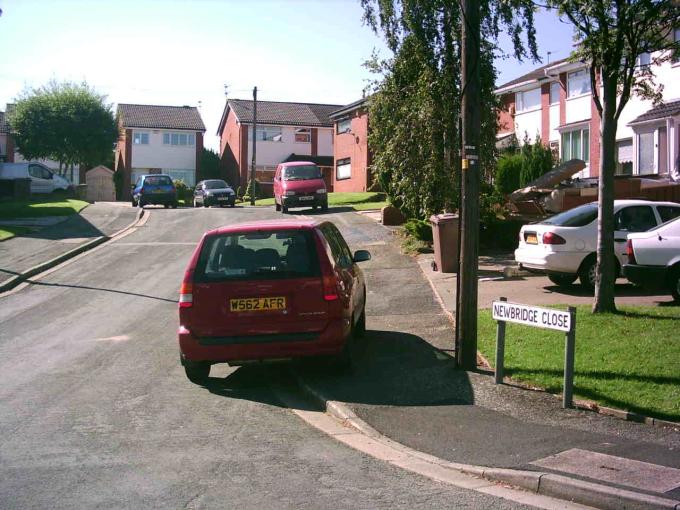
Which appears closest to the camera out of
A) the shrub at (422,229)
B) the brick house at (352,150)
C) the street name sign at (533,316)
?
the street name sign at (533,316)

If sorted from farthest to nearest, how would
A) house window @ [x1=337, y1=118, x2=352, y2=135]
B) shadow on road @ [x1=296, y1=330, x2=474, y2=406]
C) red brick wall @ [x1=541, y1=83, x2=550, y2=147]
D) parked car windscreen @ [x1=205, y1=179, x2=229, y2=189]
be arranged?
1. house window @ [x1=337, y1=118, x2=352, y2=135]
2. parked car windscreen @ [x1=205, y1=179, x2=229, y2=189]
3. red brick wall @ [x1=541, y1=83, x2=550, y2=147]
4. shadow on road @ [x1=296, y1=330, x2=474, y2=406]

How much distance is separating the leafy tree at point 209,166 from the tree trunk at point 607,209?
55.0m

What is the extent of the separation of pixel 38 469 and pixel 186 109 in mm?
62078

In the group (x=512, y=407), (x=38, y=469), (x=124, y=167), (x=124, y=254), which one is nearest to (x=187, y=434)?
(x=38, y=469)

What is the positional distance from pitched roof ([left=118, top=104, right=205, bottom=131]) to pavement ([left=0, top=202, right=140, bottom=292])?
1238 inches

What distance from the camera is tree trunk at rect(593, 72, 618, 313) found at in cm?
1047

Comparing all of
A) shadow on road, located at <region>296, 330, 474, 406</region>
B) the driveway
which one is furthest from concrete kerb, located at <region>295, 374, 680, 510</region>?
the driveway

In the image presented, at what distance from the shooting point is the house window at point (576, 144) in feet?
97.9

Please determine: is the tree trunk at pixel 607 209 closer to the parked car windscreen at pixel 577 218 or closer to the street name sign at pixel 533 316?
the street name sign at pixel 533 316

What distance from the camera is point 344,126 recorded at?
47.4 m

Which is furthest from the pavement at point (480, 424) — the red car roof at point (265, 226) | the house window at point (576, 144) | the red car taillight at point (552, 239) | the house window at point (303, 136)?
the house window at point (303, 136)

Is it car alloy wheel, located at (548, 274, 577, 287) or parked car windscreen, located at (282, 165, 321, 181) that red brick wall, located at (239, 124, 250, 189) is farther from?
car alloy wheel, located at (548, 274, 577, 287)

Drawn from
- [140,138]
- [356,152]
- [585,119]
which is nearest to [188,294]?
[585,119]

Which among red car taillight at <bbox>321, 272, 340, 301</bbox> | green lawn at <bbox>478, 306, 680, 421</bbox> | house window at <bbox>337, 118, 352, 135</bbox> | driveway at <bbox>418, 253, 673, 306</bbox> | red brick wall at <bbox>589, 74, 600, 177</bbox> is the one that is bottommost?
green lawn at <bbox>478, 306, 680, 421</bbox>
